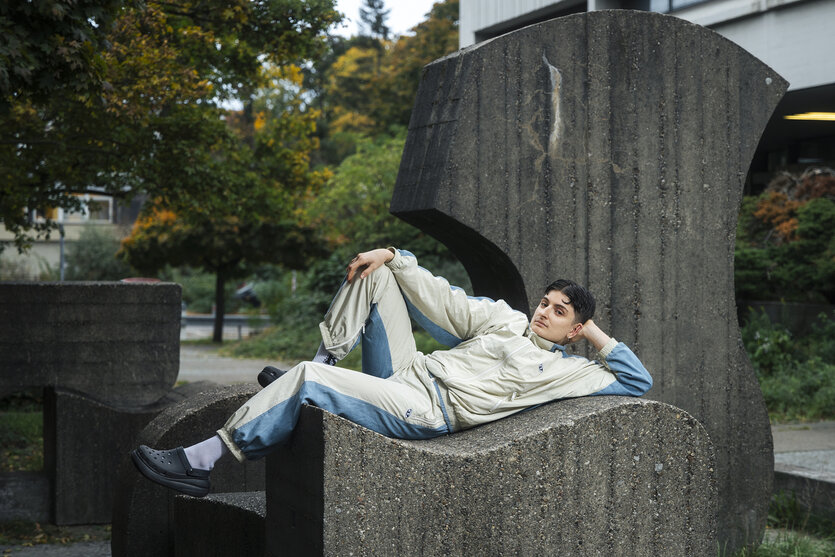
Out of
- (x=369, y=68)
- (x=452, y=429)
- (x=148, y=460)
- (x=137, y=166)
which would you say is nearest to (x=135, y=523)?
(x=148, y=460)

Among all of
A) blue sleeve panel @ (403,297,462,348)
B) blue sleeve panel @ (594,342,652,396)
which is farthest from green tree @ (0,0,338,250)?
blue sleeve panel @ (594,342,652,396)

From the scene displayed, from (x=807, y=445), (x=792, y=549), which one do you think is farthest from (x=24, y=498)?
(x=807, y=445)

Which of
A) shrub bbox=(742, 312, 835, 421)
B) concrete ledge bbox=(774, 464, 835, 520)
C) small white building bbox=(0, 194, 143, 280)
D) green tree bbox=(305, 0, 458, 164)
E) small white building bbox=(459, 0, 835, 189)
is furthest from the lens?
small white building bbox=(0, 194, 143, 280)

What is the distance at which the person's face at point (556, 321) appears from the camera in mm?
4250

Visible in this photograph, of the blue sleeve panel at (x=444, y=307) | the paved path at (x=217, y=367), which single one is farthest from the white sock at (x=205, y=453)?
the paved path at (x=217, y=367)

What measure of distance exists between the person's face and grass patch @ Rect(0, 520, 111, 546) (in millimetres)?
3764

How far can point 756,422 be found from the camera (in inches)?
223

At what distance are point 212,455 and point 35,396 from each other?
856 cm

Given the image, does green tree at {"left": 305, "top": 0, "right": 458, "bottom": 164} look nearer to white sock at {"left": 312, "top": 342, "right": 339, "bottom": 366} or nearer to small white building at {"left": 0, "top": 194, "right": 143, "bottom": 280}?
small white building at {"left": 0, "top": 194, "right": 143, "bottom": 280}

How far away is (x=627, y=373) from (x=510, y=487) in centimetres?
75

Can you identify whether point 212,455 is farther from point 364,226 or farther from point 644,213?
point 364,226

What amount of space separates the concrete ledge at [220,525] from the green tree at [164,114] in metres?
4.11

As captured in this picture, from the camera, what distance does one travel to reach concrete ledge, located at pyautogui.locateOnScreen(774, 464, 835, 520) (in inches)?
246

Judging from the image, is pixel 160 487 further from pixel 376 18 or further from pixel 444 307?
pixel 376 18
